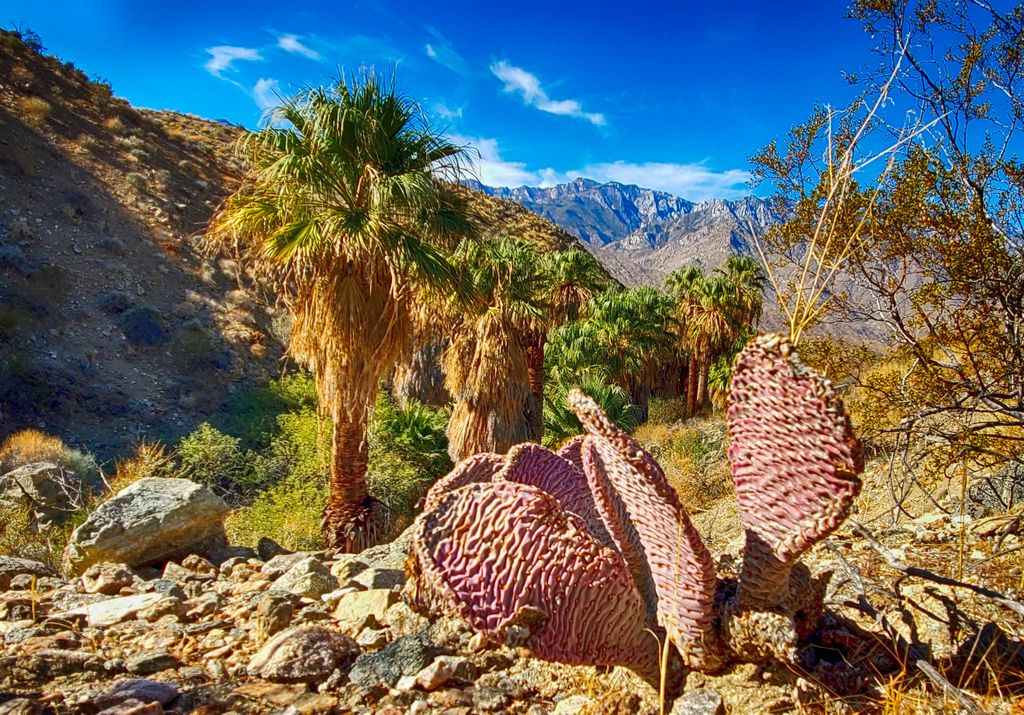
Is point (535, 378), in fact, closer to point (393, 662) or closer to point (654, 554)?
point (393, 662)

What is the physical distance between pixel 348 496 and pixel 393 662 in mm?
4917

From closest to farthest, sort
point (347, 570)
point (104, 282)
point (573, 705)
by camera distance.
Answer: point (573, 705), point (347, 570), point (104, 282)

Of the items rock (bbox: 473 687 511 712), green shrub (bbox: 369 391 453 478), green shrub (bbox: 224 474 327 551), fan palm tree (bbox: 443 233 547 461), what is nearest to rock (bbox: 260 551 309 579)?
rock (bbox: 473 687 511 712)

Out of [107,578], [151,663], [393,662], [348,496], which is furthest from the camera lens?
[348,496]

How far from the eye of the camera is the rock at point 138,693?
7.01ft

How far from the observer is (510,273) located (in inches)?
503

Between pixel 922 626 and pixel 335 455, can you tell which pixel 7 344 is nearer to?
pixel 335 455

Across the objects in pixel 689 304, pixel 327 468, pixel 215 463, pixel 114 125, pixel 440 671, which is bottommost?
pixel 215 463

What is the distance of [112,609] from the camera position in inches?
132

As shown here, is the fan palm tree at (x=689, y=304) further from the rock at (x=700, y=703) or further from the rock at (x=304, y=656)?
the rock at (x=700, y=703)

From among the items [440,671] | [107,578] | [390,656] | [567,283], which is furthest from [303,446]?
[440,671]

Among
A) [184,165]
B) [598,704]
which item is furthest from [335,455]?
[184,165]

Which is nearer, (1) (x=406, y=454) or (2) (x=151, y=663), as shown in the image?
(2) (x=151, y=663)

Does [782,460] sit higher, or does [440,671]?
[782,460]
